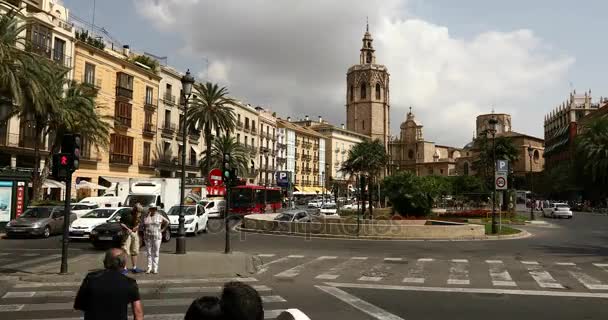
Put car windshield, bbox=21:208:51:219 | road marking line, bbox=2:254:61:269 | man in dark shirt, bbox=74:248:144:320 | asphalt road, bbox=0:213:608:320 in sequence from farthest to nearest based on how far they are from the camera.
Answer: car windshield, bbox=21:208:51:219
road marking line, bbox=2:254:61:269
asphalt road, bbox=0:213:608:320
man in dark shirt, bbox=74:248:144:320

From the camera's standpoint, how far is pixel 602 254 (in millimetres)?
18984

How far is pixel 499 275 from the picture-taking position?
13695 millimetres

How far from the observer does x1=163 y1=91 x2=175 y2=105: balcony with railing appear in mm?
55750

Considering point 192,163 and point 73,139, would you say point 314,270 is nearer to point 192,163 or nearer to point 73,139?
point 73,139

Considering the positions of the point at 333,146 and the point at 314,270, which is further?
the point at 333,146

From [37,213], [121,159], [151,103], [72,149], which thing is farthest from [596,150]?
[72,149]

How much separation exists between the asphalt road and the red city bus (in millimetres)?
20778

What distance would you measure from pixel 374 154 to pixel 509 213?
95.8 feet

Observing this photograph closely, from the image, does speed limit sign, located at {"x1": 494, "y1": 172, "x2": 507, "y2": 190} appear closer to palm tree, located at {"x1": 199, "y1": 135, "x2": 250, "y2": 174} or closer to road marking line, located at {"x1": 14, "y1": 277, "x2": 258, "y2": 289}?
road marking line, located at {"x1": 14, "y1": 277, "x2": 258, "y2": 289}

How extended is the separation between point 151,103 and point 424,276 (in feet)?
146

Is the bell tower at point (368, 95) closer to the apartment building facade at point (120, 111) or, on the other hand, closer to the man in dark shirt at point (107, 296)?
the apartment building facade at point (120, 111)

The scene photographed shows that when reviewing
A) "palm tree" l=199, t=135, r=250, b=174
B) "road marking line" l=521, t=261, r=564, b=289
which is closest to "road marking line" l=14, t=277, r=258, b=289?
"road marking line" l=521, t=261, r=564, b=289

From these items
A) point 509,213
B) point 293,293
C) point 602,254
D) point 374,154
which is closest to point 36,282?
point 293,293

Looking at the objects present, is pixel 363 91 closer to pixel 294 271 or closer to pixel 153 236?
pixel 294 271
